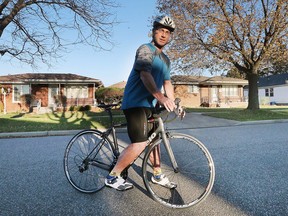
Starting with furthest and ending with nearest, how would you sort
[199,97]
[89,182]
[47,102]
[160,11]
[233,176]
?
1. [199,97]
2. [47,102]
3. [160,11]
4. [233,176]
5. [89,182]

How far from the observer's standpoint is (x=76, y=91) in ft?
84.5

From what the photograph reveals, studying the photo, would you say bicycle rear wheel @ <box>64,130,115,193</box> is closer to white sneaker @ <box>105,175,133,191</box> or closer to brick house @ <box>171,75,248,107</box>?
white sneaker @ <box>105,175,133,191</box>

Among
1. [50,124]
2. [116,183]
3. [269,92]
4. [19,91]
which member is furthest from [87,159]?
[269,92]

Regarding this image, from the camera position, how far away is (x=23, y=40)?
495 inches

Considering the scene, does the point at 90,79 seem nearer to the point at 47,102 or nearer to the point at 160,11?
the point at 47,102

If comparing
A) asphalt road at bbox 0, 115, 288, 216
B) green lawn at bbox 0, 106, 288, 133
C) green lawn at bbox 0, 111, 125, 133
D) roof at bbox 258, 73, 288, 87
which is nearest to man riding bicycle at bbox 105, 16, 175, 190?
asphalt road at bbox 0, 115, 288, 216

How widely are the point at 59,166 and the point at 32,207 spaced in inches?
65.0

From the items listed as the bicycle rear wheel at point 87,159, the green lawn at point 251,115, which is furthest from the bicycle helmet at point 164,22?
the green lawn at point 251,115

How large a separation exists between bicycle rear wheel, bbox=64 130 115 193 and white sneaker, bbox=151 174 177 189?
2.01ft

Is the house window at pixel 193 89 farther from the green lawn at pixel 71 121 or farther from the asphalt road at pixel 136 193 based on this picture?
the asphalt road at pixel 136 193

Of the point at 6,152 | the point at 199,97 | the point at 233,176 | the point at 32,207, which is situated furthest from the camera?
the point at 199,97

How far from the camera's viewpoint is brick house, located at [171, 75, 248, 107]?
2964 cm

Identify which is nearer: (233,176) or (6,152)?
(233,176)

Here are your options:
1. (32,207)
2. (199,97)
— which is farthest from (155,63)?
(199,97)
